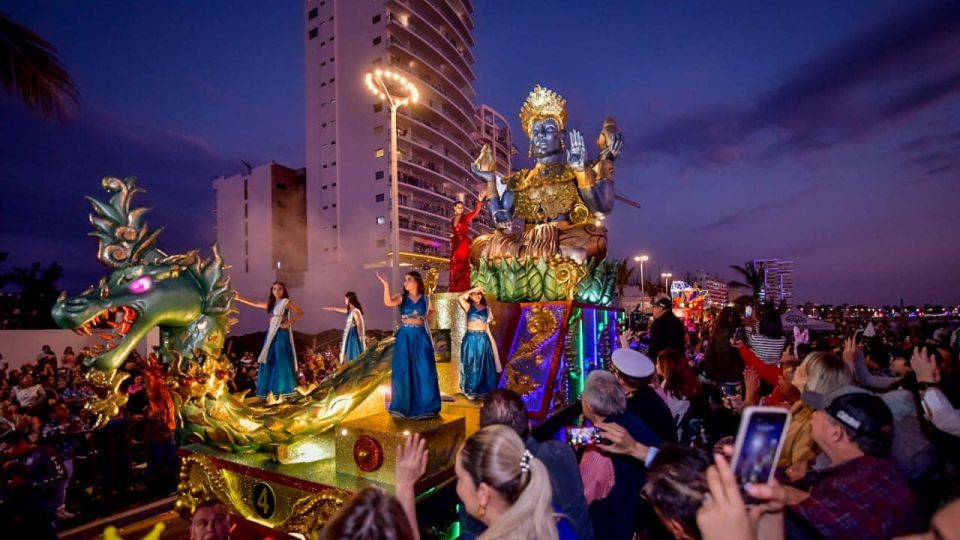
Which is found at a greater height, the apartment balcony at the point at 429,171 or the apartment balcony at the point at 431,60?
the apartment balcony at the point at 431,60

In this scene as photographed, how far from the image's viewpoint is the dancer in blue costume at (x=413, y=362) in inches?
186

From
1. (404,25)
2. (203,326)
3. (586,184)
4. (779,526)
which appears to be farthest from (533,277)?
(404,25)

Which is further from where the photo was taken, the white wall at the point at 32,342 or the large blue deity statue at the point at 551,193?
the white wall at the point at 32,342

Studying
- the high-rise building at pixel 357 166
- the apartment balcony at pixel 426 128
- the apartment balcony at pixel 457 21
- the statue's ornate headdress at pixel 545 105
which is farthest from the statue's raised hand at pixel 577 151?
the apartment balcony at pixel 457 21

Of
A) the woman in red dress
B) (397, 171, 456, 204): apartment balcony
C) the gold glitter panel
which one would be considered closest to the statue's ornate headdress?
the woman in red dress

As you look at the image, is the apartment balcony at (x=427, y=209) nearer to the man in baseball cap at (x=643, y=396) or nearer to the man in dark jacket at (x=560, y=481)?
the man in baseball cap at (x=643, y=396)

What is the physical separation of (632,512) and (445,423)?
6.58 ft

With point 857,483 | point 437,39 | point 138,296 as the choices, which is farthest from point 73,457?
point 437,39

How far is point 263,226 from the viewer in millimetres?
40219

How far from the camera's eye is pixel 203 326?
5.03 meters

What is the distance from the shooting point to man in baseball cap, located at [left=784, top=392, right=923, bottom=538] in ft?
5.92

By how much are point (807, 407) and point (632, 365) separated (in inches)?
46.5

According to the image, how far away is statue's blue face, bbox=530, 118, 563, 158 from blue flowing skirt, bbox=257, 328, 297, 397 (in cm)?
602

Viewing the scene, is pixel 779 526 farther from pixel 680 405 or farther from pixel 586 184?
pixel 586 184
